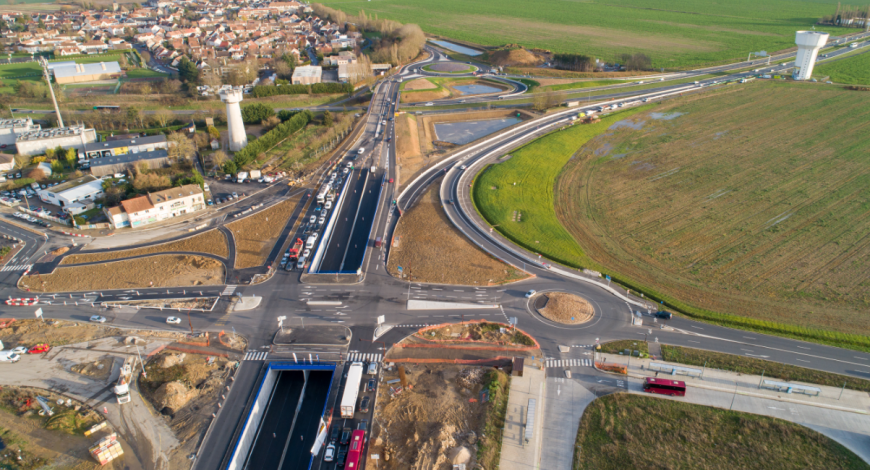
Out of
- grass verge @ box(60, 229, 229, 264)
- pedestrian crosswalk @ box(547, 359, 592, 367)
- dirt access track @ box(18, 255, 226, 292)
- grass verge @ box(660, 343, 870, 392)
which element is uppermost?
grass verge @ box(60, 229, 229, 264)

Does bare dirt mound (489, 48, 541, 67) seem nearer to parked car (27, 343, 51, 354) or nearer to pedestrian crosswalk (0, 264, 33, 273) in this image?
pedestrian crosswalk (0, 264, 33, 273)

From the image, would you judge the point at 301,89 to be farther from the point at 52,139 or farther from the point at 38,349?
the point at 38,349

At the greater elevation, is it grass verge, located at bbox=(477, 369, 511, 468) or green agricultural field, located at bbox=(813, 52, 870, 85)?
green agricultural field, located at bbox=(813, 52, 870, 85)

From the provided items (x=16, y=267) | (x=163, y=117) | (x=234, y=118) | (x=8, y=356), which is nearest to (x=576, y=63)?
(x=234, y=118)

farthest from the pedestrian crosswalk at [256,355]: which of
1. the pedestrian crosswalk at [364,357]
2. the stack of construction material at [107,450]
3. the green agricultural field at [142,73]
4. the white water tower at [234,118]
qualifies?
the green agricultural field at [142,73]

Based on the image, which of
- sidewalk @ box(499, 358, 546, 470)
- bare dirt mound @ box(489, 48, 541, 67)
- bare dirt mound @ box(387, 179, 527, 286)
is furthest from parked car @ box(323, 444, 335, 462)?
bare dirt mound @ box(489, 48, 541, 67)

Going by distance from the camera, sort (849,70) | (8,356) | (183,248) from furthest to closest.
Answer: (849,70) → (183,248) → (8,356)
